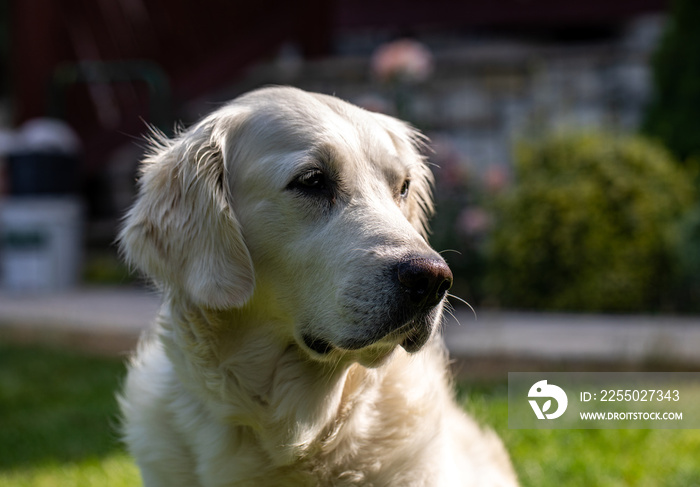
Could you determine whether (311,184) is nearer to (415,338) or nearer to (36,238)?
(415,338)

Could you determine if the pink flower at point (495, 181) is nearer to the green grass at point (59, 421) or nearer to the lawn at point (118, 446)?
the lawn at point (118, 446)

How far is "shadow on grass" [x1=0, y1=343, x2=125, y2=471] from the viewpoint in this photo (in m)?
3.98

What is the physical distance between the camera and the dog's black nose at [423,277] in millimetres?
2029

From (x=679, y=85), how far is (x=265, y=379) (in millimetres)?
6916

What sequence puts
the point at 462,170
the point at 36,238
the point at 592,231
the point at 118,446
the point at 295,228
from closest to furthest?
1. the point at 295,228
2. the point at 118,446
3. the point at 592,231
4. the point at 462,170
5. the point at 36,238

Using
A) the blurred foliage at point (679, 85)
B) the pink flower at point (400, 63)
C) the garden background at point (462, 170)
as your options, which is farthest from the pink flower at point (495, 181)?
the blurred foliage at point (679, 85)

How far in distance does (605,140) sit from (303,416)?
524cm

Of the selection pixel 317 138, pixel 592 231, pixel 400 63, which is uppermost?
pixel 317 138

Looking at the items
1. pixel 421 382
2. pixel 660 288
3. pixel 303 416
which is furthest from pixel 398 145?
pixel 660 288

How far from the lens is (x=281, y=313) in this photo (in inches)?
91.7

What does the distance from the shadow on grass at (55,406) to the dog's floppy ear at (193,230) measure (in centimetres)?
137

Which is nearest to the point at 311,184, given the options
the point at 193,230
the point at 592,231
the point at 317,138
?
the point at 317,138

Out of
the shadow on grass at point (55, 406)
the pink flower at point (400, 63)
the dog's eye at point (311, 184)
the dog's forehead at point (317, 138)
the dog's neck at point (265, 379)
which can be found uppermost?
the dog's forehead at point (317, 138)

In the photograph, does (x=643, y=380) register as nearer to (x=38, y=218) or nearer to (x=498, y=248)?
(x=498, y=248)
